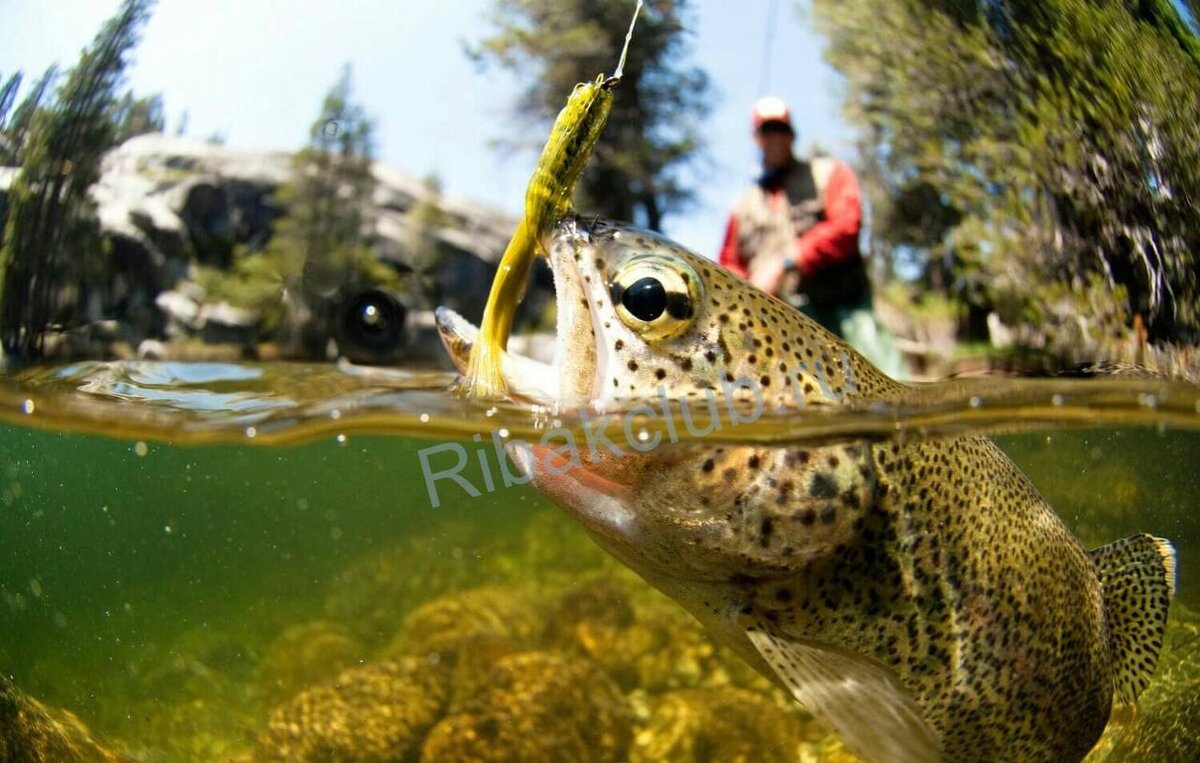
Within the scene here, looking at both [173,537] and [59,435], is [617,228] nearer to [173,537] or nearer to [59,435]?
[59,435]

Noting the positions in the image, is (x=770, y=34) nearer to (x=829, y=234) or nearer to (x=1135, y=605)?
(x=829, y=234)

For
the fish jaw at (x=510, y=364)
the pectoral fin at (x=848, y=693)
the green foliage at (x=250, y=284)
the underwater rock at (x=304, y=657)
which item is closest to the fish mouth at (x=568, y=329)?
the fish jaw at (x=510, y=364)

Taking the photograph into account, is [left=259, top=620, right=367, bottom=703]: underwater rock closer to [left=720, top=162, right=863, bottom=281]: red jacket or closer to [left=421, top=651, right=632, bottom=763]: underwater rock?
[left=421, top=651, right=632, bottom=763]: underwater rock

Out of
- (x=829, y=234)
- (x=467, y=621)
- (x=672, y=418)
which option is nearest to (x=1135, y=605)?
(x=672, y=418)

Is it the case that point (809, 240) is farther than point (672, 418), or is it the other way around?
point (809, 240)

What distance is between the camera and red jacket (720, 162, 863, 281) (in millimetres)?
4047

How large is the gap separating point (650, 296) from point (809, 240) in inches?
99.7

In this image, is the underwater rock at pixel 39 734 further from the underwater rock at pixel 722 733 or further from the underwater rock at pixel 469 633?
the underwater rock at pixel 722 733

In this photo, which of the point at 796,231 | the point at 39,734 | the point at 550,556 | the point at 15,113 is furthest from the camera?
the point at 550,556

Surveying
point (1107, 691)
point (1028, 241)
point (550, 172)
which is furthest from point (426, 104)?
point (1107, 691)

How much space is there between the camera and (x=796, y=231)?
14.7 ft

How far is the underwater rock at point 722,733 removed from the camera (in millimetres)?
3719

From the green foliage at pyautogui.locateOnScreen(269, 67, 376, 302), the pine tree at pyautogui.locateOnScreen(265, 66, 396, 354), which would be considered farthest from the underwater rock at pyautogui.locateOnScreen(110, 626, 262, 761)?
the green foliage at pyautogui.locateOnScreen(269, 67, 376, 302)

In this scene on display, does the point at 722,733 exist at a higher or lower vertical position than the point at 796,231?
lower
